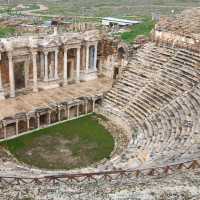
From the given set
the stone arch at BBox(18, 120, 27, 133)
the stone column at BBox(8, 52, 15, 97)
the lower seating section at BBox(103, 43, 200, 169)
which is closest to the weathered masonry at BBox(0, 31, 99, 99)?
the stone column at BBox(8, 52, 15, 97)

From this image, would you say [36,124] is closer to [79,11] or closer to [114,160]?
[114,160]

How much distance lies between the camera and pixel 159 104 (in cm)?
2855

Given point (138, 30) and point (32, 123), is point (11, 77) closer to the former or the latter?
point (32, 123)

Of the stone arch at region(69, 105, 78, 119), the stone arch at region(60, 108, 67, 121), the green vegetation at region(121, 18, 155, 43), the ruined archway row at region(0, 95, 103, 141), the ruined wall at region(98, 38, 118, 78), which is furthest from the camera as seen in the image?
the green vegetation at region(121, 18, 155, 43)

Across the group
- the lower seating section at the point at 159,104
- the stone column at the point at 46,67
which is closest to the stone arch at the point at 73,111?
the lower seating section at the point at 159,104

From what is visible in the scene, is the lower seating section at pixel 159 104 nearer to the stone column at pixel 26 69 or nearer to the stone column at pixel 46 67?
the stone column at pixel 46 67

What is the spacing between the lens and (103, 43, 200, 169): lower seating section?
861 inches

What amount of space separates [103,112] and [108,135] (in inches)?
144

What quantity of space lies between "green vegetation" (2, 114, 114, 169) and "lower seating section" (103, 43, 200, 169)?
234 cm

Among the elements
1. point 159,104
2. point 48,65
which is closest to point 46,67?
point 48,65

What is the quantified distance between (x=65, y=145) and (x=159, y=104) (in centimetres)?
801

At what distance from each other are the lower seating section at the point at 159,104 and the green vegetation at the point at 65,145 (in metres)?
2.34

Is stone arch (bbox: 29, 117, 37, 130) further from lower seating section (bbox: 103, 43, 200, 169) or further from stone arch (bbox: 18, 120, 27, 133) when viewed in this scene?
lower seating section (bbox: 103, 43, 200, 169)

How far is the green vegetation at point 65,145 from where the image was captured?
24547 millimetres
